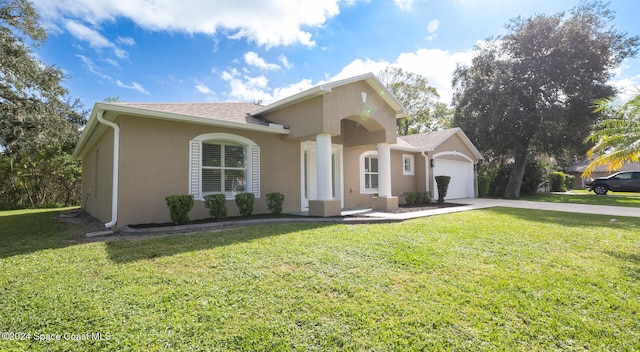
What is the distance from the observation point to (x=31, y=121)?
48.8 ft

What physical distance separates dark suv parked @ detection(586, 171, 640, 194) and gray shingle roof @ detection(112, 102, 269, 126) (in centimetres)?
2421

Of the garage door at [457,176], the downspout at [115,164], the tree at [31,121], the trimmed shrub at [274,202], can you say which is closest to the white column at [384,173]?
the trimmed shrub at [274,202]

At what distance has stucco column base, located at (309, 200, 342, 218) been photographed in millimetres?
8586

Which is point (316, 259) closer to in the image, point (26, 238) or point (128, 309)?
point (128, 309)

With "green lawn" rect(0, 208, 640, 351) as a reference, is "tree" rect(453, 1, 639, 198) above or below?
above

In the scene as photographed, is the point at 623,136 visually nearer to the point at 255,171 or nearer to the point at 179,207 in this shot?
the point at 255,171

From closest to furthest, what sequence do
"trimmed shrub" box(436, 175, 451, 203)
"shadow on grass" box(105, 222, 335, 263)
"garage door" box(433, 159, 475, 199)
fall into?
"shadow on grass" box(105, 222, 335, 263)
"trimmed shrub" box(436, 175, 451, 203)
"garage door" box(433, 159, 475, 199)

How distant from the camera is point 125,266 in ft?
13.3

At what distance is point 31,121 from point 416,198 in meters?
19.6

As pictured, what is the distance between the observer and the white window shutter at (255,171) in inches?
356

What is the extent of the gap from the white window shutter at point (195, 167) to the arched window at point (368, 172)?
664 cm

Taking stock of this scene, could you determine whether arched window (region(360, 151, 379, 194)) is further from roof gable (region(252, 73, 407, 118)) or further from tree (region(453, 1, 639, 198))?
tree (region(453, 1, 639, 198))

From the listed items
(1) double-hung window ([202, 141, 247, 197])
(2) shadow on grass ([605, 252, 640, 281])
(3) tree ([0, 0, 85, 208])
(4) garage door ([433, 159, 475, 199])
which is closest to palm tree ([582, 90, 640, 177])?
(2) shadow on grass ([605, 252, 640, 281])

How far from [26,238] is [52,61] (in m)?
13.8
